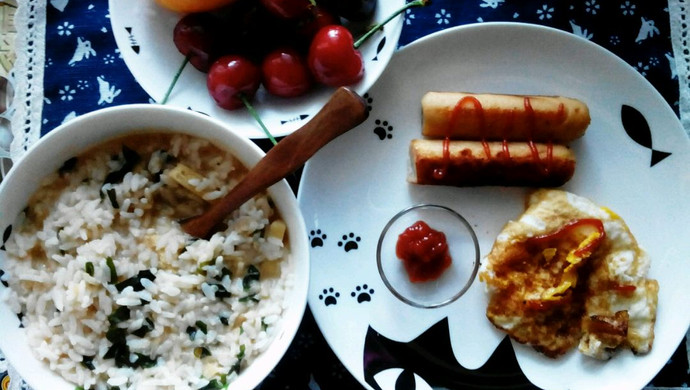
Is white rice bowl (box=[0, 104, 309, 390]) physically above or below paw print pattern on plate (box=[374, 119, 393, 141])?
below

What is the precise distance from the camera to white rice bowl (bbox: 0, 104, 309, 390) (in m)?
1.73

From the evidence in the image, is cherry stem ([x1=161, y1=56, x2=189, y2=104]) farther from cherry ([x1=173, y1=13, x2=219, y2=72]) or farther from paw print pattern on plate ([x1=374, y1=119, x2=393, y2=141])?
paw print pattern on plate ([x1=374, y1=119, x2=393, y2=141])

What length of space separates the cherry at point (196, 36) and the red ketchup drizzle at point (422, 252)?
0.82 m

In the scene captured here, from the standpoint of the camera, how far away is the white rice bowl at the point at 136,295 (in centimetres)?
173

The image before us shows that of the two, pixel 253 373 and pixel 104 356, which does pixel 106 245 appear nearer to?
pixel 104 356

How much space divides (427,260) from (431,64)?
25.0 inches

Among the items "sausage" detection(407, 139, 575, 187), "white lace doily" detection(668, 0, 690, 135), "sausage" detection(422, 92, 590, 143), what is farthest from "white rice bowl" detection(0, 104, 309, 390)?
"white lace doily" detection(668, 0, 690, 135)

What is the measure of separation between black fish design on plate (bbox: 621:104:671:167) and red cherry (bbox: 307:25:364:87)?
910 mm

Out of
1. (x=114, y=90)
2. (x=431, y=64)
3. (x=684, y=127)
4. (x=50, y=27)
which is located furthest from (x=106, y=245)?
(x=684, y=127)

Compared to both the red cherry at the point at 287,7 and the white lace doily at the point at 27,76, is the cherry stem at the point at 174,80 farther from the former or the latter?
the white lace doily at the point at 27,76

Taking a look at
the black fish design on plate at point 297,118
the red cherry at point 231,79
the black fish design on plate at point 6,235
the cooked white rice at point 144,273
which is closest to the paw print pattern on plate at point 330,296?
the cooked white rice at point 144,273

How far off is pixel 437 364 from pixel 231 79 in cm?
110

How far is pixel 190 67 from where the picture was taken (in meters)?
2.07

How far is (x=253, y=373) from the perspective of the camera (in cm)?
179
